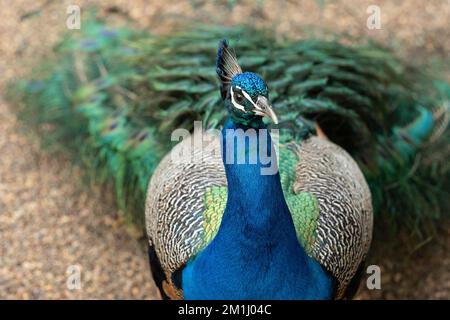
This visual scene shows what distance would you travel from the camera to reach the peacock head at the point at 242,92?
6.97ft

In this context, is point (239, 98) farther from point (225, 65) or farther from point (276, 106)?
point (276, 106)

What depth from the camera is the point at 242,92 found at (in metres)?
2.14

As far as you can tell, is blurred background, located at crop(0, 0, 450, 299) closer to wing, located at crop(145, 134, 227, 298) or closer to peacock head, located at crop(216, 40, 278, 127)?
wing, located at crop(145, 134, 227, 298)

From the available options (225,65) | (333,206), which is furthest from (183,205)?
(225,65)

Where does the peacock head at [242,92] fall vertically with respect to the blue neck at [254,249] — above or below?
above

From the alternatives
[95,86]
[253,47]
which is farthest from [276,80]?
[95,86]

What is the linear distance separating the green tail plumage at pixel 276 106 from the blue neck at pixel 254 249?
0.65m

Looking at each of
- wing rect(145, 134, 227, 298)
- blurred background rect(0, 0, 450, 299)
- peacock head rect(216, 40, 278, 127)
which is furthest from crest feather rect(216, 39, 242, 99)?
blurred background rect(0, 0, 450, 299)

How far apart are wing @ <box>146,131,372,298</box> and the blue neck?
4.5 inches

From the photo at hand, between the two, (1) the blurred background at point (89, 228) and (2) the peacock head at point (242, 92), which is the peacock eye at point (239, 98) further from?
(1) the blurred background at point (89, 228)

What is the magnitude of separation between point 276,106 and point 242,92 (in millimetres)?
859

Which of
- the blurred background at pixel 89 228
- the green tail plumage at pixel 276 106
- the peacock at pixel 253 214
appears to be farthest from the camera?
the blurred background at pixel 89 228

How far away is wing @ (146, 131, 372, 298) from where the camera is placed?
2596 mm

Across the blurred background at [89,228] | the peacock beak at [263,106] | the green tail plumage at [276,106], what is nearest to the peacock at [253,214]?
the peacock beak at [263,106]
